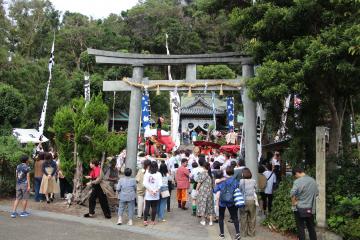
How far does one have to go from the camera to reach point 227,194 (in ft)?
32.6

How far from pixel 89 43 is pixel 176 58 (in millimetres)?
33237

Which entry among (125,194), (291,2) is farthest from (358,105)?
(125,194)

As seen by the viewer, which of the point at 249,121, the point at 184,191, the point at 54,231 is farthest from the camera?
the point at 184,191

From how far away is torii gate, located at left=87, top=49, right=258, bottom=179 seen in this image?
13.0 meters

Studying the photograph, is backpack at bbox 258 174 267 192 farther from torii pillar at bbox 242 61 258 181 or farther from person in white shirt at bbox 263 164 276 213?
torii pillar at bbox 242 61 258 181

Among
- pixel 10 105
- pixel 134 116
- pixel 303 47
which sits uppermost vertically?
pixel 303 47

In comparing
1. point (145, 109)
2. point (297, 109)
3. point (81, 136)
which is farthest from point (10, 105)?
point (297, 109)

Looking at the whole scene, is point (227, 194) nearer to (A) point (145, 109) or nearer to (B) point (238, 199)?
(B) point (238, 199)

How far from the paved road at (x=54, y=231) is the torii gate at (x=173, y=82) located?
361cm

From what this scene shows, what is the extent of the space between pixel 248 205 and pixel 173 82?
5.52 meters

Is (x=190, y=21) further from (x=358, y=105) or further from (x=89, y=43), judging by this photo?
(x=358, y=105)

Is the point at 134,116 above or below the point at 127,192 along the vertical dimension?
above

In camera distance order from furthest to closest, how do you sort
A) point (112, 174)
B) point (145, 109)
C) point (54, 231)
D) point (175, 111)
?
point (175, 111) → point (145, 109) → point (112, 174) → point (54, 231)

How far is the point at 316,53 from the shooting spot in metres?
9.16
